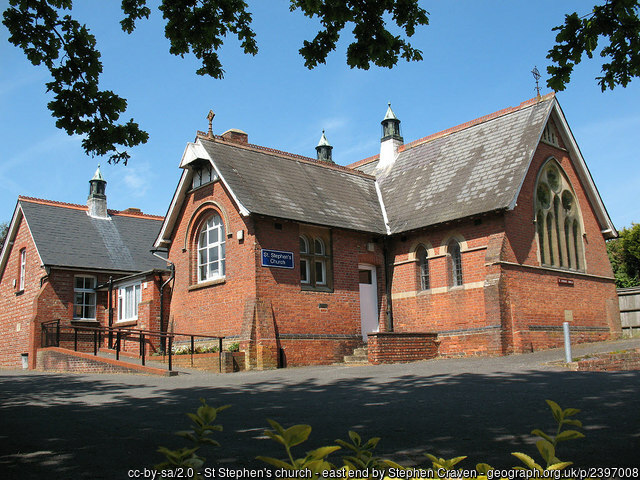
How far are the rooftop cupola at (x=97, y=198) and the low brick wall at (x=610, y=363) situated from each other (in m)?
25.4

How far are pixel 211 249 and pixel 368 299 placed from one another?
591cm

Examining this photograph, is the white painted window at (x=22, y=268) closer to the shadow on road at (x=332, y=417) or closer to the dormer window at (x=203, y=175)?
the dormer window at (x=203, y=175)

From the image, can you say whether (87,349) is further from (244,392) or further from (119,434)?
(119,434)

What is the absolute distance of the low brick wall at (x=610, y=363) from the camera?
1345 cm

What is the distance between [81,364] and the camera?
19453 mm

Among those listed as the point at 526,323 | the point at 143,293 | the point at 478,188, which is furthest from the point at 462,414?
the point at 143,293

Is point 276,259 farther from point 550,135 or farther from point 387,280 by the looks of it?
point 550,135

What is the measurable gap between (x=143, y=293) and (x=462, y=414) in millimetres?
18739

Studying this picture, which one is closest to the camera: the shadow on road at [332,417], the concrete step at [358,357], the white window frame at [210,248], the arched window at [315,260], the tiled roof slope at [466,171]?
the shadow on road at [332,417]

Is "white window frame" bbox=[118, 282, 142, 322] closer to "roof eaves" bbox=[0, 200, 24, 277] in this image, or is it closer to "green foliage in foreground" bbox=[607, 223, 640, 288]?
"roof eaves" bbox=[0, 200, 24, 277]

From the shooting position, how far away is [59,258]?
88.9 feet

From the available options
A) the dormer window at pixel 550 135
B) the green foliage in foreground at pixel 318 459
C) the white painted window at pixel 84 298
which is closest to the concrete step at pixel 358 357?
the dormer window at pixel 550 135

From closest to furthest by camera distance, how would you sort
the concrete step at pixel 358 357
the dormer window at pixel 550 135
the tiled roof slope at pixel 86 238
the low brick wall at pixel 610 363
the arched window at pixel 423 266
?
the low brick wall at pixel 610 363
the concrete step at pixel 358 357
the arched window at pixel 423 266
the dormer window at pixel 550 135
the tiled roof slope at pixel 86 238

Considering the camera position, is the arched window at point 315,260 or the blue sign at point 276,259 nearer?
the blue sign at point 276,259
